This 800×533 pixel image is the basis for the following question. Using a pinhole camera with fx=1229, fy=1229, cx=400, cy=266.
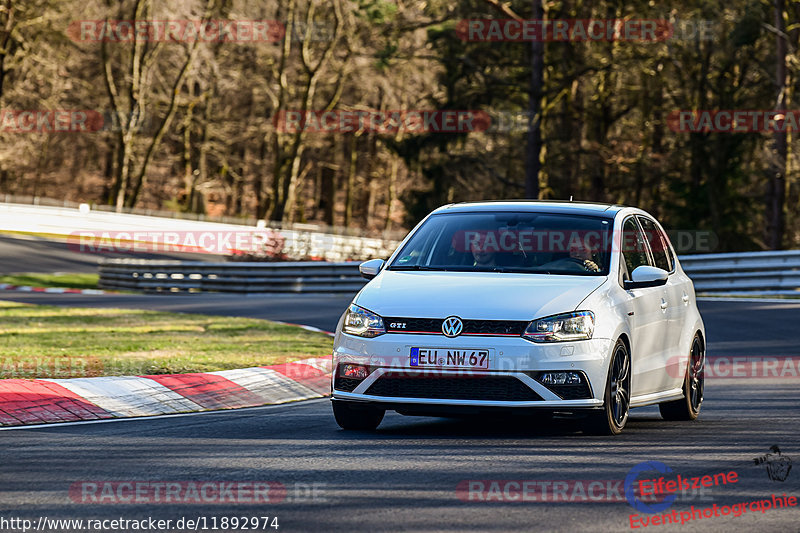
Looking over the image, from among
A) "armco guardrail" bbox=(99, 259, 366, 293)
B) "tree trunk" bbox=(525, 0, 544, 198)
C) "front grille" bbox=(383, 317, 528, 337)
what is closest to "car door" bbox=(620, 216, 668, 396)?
"front grille" bbox=(383, 317, 528, 337)

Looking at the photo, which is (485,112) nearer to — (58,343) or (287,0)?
(287,0)

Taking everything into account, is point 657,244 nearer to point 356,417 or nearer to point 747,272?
point 356,417

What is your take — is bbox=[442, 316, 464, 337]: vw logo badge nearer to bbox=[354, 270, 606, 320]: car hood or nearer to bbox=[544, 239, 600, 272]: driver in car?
bbox=[354, 270, 606, 320]: car hood

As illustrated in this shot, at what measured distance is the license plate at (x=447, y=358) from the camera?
7844 mm

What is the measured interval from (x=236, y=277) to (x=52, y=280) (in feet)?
23.3

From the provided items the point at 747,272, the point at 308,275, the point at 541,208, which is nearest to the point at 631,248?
the point at 541,208

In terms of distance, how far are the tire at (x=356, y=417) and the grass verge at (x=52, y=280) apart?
24.9 metres

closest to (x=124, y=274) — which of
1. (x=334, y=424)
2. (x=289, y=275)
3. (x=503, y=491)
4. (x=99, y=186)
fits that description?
(x=289, y=275)

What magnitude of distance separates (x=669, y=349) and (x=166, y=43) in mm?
46679

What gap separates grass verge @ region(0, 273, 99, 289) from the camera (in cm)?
3228

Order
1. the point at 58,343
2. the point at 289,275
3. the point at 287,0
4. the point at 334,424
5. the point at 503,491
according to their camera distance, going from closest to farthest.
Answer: the point at 503,491
the point at 334,424
the point at 58,343
the point at 289,275
the point at 287,0

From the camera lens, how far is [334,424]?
917 cm

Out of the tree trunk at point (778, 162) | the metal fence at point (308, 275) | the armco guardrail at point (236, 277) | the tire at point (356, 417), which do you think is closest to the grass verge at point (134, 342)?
the tire at point (356, 417)

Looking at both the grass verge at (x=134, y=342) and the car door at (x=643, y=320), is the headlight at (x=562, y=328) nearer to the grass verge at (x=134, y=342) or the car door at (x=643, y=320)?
the car door at (x=643, y=320)
